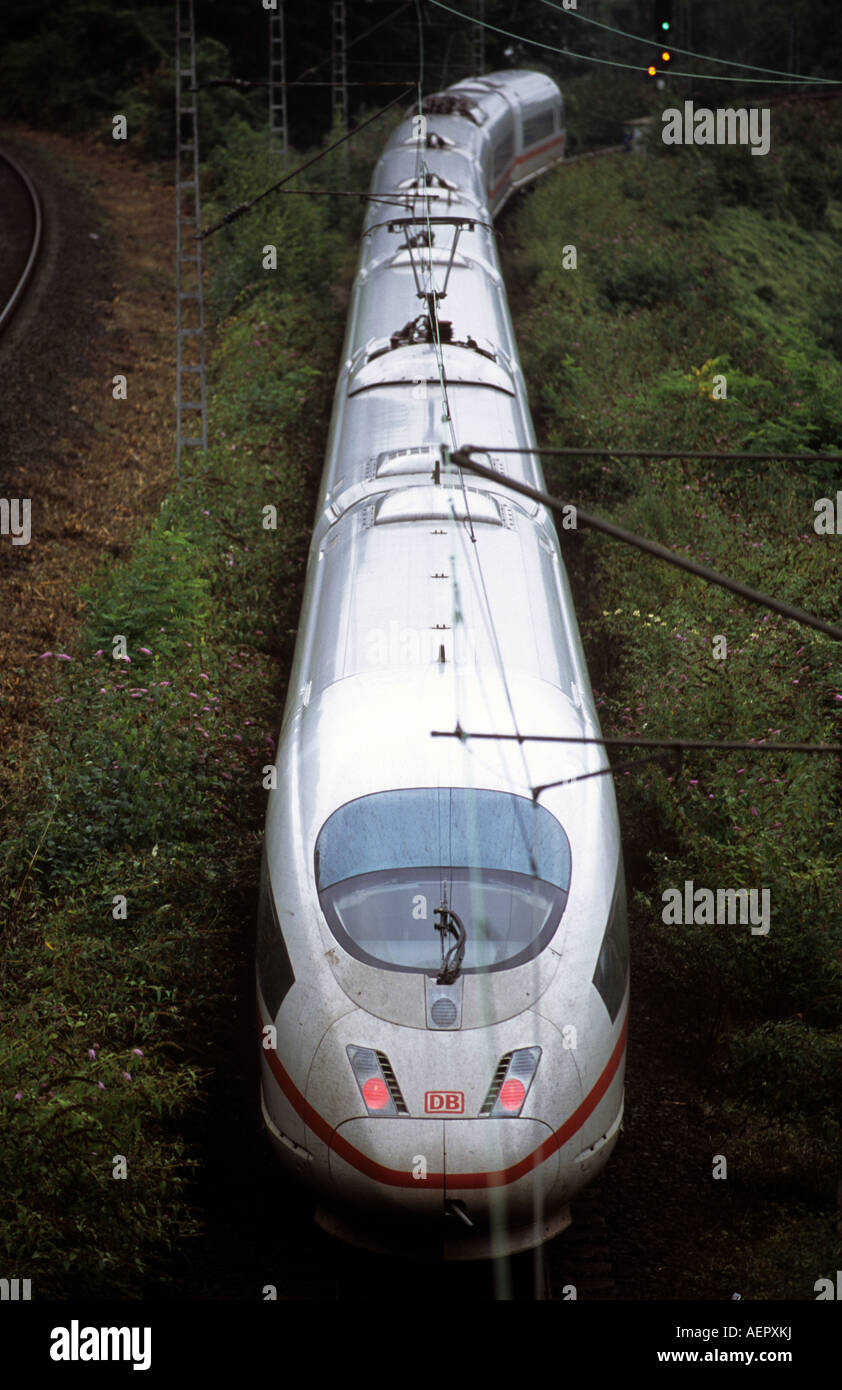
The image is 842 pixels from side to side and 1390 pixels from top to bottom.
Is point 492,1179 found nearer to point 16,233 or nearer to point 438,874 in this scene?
point 438,874

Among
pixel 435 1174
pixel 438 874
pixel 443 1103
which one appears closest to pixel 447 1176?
pixel 435 1174

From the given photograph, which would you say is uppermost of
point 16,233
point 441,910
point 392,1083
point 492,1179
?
point 16,233

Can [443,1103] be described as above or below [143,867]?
below

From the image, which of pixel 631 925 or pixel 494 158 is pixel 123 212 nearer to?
pixel 494 158

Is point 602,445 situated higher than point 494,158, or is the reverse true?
point 494,158

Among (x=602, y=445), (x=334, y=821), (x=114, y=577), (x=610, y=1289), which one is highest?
(x=602, y=445)

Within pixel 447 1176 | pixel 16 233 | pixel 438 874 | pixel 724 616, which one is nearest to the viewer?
pixel 447 1176

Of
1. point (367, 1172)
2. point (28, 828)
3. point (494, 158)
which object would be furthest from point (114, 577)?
point (494, 158)

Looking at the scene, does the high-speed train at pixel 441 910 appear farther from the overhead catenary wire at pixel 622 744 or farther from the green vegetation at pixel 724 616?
the green vegetation at pixel 724 616
